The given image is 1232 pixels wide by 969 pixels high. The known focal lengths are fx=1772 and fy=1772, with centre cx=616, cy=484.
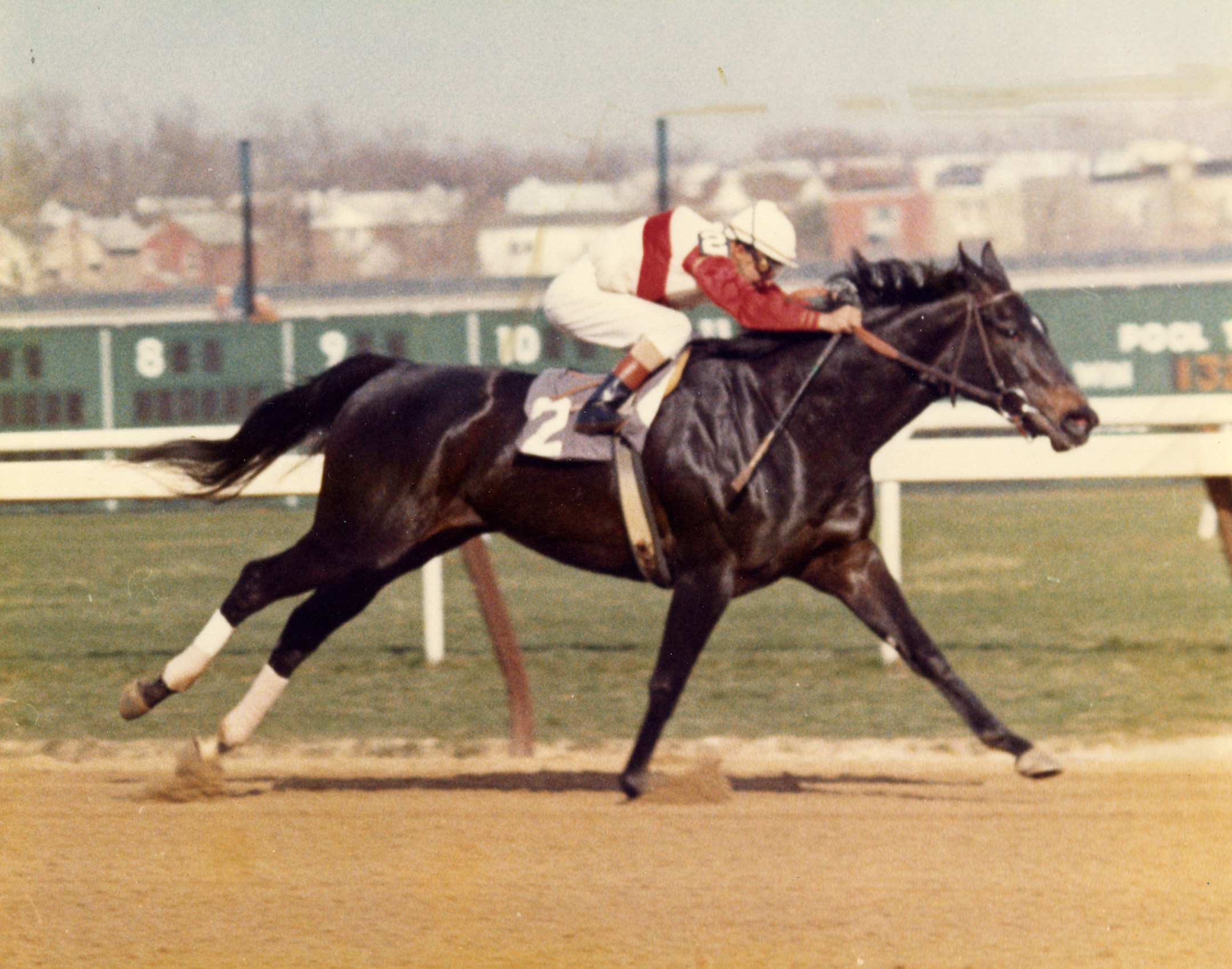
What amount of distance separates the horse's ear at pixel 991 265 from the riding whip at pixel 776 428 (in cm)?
46

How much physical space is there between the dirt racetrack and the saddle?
69 centimetres

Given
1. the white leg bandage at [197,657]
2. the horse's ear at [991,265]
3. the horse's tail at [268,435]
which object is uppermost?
the horse's ear at [991,265]

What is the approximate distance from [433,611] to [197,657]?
7.07ft

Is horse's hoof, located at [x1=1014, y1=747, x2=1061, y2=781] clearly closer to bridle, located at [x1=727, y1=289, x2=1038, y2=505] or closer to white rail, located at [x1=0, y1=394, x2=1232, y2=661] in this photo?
bridle, located at [x1=727, y1=289, x2=1038, y2=505]

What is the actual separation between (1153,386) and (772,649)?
36.6ft

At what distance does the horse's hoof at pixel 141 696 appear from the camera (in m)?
5.38

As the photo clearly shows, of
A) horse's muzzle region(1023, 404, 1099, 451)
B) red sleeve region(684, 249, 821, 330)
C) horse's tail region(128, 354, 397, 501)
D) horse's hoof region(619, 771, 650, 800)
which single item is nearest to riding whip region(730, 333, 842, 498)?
red sleeve region(684, 249, 821, 330)

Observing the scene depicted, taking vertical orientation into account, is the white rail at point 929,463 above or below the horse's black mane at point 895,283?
below

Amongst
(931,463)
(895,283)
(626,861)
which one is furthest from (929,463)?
(626,861)

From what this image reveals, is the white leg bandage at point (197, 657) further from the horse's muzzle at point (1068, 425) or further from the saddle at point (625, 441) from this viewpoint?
the horse's muzzle at point (1068, 425)

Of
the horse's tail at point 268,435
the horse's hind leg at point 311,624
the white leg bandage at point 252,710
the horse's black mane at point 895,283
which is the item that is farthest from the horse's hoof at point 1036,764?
the horse's tail at point 268,435

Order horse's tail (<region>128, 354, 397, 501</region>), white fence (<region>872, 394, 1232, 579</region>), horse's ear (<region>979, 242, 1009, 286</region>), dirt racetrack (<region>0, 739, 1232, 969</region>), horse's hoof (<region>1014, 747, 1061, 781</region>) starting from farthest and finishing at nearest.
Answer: white fence (<region>872, 394, 1232, 579</region>)
horse's tail (<region>128, 354, 397, 501</region>)
horse's ear (<region>979, 242, 1009, 286</region>)
horse's hoof (<region>1014, 747, 1061, 781</region>)
dirt racetrack (<region>0, 739, 1232, 969</region>)

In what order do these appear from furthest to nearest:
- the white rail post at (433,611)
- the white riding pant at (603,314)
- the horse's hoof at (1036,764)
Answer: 1. the white rail post at (433,611)
2. the white riding pant at (603,314)
3. the horse's hoof at (1036,764)

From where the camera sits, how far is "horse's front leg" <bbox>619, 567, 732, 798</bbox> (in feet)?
16.4
